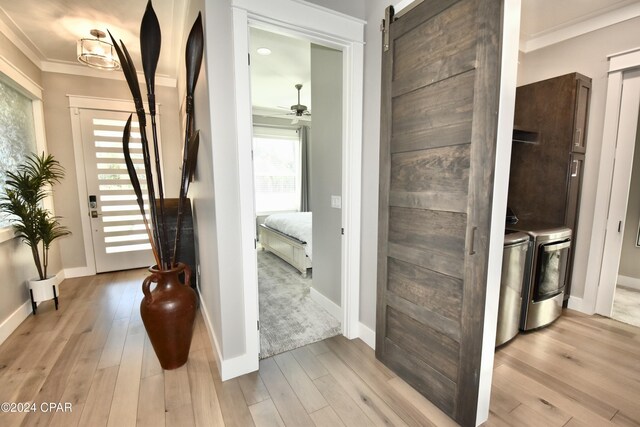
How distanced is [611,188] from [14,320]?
556 centimetres

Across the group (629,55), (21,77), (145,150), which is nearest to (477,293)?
(145,150)

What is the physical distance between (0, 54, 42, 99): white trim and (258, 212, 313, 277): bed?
3287 millimetres

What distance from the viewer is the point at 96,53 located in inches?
104

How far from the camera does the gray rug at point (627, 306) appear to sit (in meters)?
2.70

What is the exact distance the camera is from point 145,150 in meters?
1.81

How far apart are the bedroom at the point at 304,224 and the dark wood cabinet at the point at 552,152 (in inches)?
71.5

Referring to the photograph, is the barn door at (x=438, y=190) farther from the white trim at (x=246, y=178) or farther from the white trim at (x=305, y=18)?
the white trim at (x=246, y=178)

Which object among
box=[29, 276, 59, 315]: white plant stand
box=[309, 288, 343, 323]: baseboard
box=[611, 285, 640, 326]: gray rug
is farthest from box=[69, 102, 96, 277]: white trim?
box=[611, 285, 640, 326]: gray rug

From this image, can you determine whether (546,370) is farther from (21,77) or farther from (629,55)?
(21,77)

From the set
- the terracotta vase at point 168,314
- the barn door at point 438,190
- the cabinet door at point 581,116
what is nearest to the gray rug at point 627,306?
the cabinet door at point 581,116

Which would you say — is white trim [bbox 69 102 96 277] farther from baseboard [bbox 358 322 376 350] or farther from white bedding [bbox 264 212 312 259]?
baseboard [bbox 358 322 376 350]

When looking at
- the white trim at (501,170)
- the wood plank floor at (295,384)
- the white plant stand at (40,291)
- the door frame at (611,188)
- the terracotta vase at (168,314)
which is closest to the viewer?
the white trim at (501,170)

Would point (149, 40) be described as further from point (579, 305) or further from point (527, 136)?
point (579, 305)

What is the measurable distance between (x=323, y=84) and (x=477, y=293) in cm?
219
